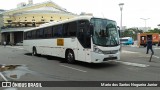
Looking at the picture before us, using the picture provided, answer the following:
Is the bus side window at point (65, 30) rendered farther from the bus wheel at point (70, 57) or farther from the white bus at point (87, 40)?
the bus wheel at point (70, 57)

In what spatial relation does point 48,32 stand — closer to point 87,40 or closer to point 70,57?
point 70,57

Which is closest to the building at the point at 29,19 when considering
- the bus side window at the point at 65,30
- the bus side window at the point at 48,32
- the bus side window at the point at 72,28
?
the bus side window at the point at 48,32

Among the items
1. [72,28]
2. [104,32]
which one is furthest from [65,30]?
[104,32]

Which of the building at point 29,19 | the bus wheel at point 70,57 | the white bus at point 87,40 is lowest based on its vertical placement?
the bus wheel at point 70,57

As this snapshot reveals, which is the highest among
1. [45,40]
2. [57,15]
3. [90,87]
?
[57,15]

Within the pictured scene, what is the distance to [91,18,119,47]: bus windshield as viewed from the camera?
14492 mm

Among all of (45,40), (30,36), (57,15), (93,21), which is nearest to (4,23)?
(57,15)

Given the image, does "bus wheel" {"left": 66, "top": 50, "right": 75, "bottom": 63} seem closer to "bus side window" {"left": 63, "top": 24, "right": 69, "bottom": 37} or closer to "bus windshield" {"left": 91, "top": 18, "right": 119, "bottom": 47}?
"bus side window" {"left": 63, "top": 24, "right": 69, "bottom": 37}

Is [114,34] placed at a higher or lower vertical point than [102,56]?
higher

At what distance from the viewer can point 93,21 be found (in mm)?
14805

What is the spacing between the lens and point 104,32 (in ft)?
47.9

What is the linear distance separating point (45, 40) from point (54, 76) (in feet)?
31.6

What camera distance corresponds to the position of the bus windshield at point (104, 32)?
47.5 feet

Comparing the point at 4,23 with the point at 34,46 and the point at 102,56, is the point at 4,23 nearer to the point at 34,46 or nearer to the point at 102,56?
the point at 34,46
